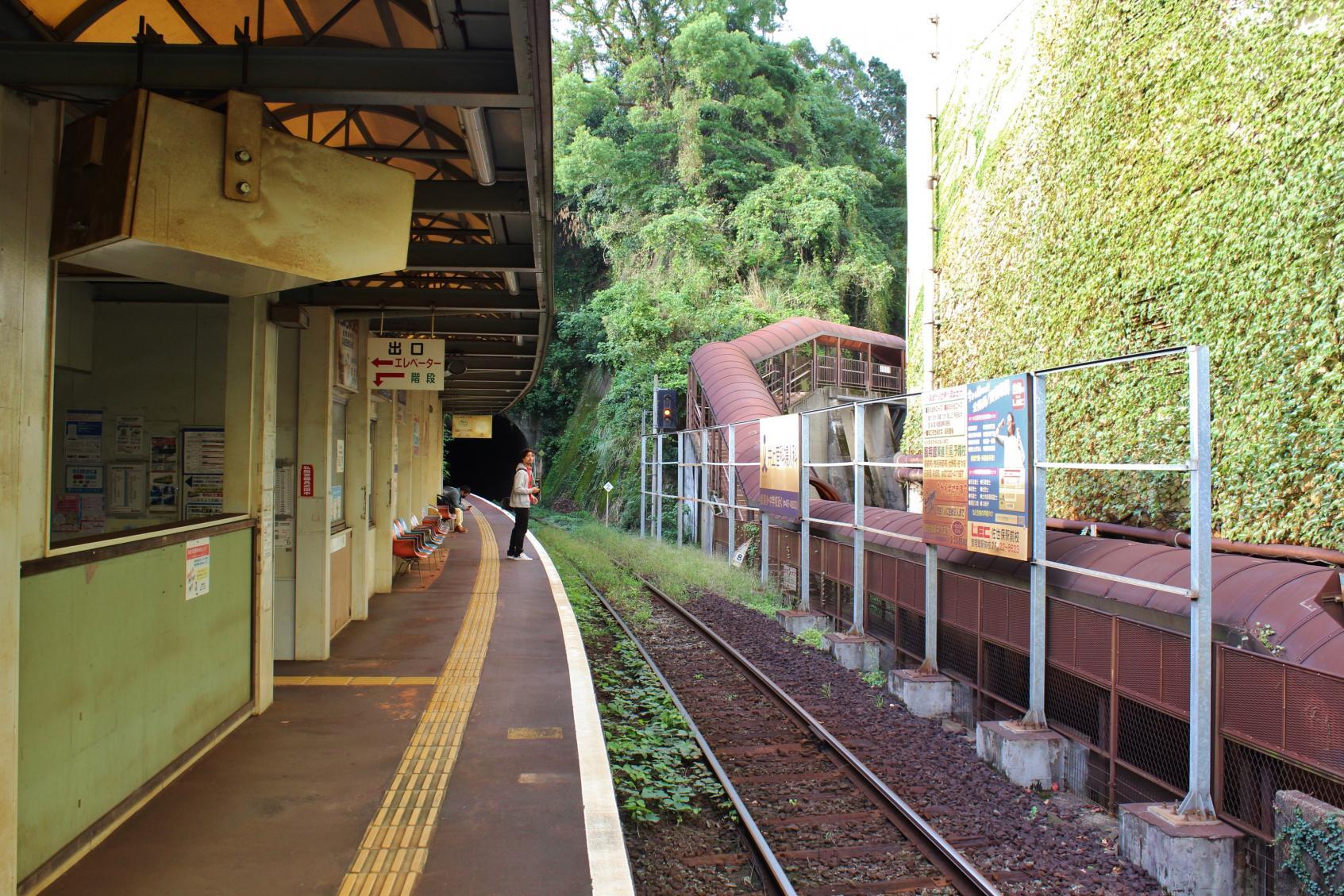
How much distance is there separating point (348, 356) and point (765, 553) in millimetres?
6504

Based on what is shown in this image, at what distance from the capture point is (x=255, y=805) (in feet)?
13.8

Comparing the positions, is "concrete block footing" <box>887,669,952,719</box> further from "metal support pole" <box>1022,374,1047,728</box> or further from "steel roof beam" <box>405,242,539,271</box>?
"steel roof beam" <box>405,242,539,271</box>

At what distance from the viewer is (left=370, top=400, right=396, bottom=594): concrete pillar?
35.3 feet

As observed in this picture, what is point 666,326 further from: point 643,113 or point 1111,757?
point 1111,757

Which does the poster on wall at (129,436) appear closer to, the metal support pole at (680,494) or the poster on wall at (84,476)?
the poster on wall at (84,476)

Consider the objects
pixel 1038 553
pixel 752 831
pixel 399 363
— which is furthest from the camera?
pixel 399 363

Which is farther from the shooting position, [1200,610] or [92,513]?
[92,513]

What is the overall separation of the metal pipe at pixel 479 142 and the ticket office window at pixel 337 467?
3529mm

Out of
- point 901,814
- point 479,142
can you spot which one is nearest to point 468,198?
point 479,142

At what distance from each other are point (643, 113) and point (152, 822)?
34.8 metres

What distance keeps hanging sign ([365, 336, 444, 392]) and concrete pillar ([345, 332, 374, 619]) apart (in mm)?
104

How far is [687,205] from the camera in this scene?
108 ft

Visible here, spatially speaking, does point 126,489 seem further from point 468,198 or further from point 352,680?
point 468,198

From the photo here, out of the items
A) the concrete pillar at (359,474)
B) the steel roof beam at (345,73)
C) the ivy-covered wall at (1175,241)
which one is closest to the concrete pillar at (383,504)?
the concrete pillar at (359,474)
